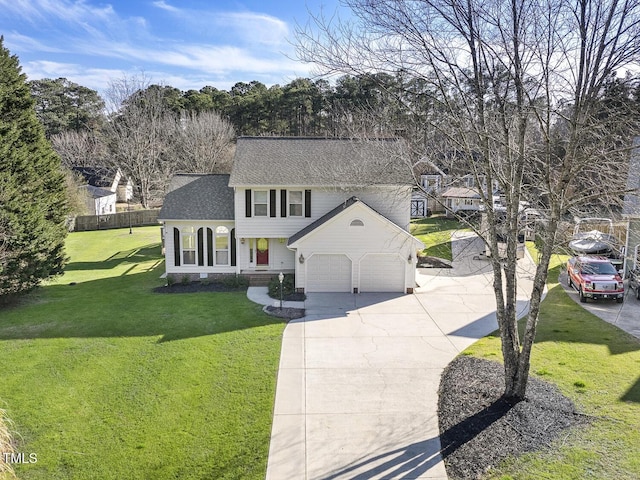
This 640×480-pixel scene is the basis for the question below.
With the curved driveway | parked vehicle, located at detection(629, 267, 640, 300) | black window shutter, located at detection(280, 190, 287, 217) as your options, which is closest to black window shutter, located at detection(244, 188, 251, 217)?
black window shutter, located at detection(280, 190, 287, 217)

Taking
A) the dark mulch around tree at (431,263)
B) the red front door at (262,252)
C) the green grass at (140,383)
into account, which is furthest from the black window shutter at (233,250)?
the dark mulch around tree at (431,263)

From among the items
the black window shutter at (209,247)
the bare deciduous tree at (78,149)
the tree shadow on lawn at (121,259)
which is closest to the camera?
the black window shutter at (209,247)

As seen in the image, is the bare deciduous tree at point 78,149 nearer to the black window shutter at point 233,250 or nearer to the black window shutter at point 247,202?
the black window shutter at point 233,250

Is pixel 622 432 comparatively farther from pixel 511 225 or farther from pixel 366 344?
pixel 366 344

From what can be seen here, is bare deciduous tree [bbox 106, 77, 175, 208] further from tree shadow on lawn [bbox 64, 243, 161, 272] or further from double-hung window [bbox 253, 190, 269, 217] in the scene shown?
double-hung window [bbox 253, 190, 269, 217]

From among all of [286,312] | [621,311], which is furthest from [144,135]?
[621,311]

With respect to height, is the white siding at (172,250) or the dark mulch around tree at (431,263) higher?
the white siding at (172,250)

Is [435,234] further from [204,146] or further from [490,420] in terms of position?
[490,420]
